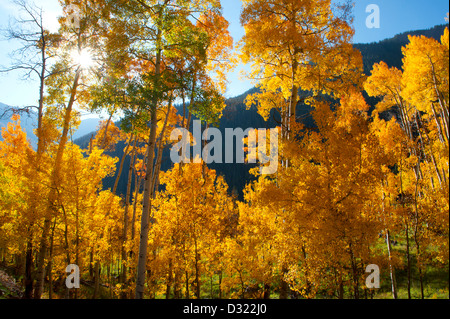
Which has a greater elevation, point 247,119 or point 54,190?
point 247,119

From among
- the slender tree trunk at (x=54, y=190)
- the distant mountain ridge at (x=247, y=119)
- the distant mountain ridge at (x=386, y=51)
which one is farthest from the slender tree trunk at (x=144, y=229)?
the distant mountain ridge at (x=386, y=51)

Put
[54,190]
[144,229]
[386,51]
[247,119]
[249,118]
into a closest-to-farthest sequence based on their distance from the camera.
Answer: [144,229], [54,190], [247,119], [249,118], [386,51]

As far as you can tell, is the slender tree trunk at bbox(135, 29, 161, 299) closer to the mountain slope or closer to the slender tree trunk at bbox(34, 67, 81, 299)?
the slender tree trunk at bbox(34, 67, 81, 299)

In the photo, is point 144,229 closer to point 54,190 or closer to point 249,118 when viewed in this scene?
point 54,190

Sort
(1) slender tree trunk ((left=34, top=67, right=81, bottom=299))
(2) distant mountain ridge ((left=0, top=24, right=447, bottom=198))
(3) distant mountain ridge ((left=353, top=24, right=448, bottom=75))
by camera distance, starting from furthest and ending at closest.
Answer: (3) distant mountain ridge ((left=353, top=24, right=448, bottom=75)), (2) distant mountain ridge ((left=0, top=24, right=447, bottom=198)), (1) slender tree trunk ((left=34, top=67, right=81, bottom=299))

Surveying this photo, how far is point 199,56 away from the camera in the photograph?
559cm

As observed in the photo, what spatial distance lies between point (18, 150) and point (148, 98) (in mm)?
13130

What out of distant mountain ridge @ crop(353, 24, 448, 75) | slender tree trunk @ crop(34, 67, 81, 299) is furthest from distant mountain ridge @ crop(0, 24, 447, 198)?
slender tree trunk @ crop(34, 67, 81, 299)

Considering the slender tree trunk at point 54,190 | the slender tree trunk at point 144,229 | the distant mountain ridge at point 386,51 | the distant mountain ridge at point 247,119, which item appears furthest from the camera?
the distant mountain ridge at point 386,51

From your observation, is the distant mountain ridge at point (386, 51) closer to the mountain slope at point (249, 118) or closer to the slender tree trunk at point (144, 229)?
the mountain slope at point (249, 118)

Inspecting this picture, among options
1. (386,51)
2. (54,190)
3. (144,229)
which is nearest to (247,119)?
(386,51)
